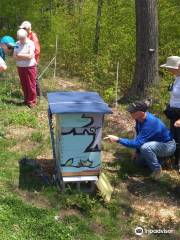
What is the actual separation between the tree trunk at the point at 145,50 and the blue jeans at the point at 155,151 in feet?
10.9

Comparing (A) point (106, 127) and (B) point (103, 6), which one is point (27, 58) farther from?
(B) point (103, 6)

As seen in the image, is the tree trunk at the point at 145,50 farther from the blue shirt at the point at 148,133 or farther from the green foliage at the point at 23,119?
the blue shirt at the point at 148,133

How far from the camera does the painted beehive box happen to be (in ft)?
19.0

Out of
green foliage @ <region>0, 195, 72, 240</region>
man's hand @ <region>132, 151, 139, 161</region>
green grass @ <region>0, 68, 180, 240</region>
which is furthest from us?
man's hand @ <region>132, 151, 139, 161</region>

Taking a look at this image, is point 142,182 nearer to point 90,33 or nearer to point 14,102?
point 14,102

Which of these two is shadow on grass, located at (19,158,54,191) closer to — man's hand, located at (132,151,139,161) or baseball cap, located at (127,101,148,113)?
man's hand, located at (132,151,139,161)

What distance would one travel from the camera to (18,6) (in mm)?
17047

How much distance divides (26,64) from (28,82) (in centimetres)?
37

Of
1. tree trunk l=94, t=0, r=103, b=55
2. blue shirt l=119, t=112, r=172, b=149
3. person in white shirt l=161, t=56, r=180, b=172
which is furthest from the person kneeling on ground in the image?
tree trunk l=94, t=0, r=103, b=55

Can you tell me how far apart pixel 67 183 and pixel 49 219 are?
779 mm

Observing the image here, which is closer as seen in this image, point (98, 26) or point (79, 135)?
point (79, 135)

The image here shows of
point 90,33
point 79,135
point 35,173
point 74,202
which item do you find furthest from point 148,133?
point 90,33

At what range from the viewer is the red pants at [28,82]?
9047 mm

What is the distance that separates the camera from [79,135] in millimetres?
5879
